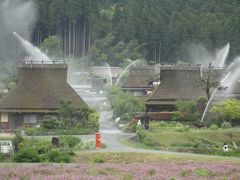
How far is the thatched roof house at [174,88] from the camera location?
57938 millimetres

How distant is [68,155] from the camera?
111ft

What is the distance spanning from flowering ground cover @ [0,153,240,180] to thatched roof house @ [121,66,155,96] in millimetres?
45169

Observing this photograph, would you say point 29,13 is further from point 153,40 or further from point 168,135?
point 168,135

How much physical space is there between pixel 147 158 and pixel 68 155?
11.6 ft

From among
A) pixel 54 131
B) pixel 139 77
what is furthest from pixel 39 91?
pixel 139 77

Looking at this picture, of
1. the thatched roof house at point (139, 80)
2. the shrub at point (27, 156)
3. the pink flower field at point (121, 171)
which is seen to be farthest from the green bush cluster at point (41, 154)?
the thatched roof house at point (139, 80)

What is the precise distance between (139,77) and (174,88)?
21.0 m

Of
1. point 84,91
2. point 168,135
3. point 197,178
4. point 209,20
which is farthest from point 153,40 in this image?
point 197,178

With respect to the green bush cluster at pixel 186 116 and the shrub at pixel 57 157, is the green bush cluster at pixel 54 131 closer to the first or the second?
the green bush cluster at pixel 186 116

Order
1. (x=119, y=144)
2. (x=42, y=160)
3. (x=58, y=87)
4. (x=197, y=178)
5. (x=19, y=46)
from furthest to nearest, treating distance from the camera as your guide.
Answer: (x=19, y=46)
(x=58, y=87)
(x=119, y=144)
(x=42, y=160)
(x=197, y=178)

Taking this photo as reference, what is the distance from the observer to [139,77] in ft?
262

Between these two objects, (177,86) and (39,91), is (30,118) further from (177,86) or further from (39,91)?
(177,86)

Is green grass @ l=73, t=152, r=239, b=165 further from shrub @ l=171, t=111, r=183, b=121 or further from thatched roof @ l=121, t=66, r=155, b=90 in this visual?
thatched roof @ l=121, t=66, r=155, b=90

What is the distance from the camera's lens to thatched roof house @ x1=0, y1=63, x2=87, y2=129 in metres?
51.3
